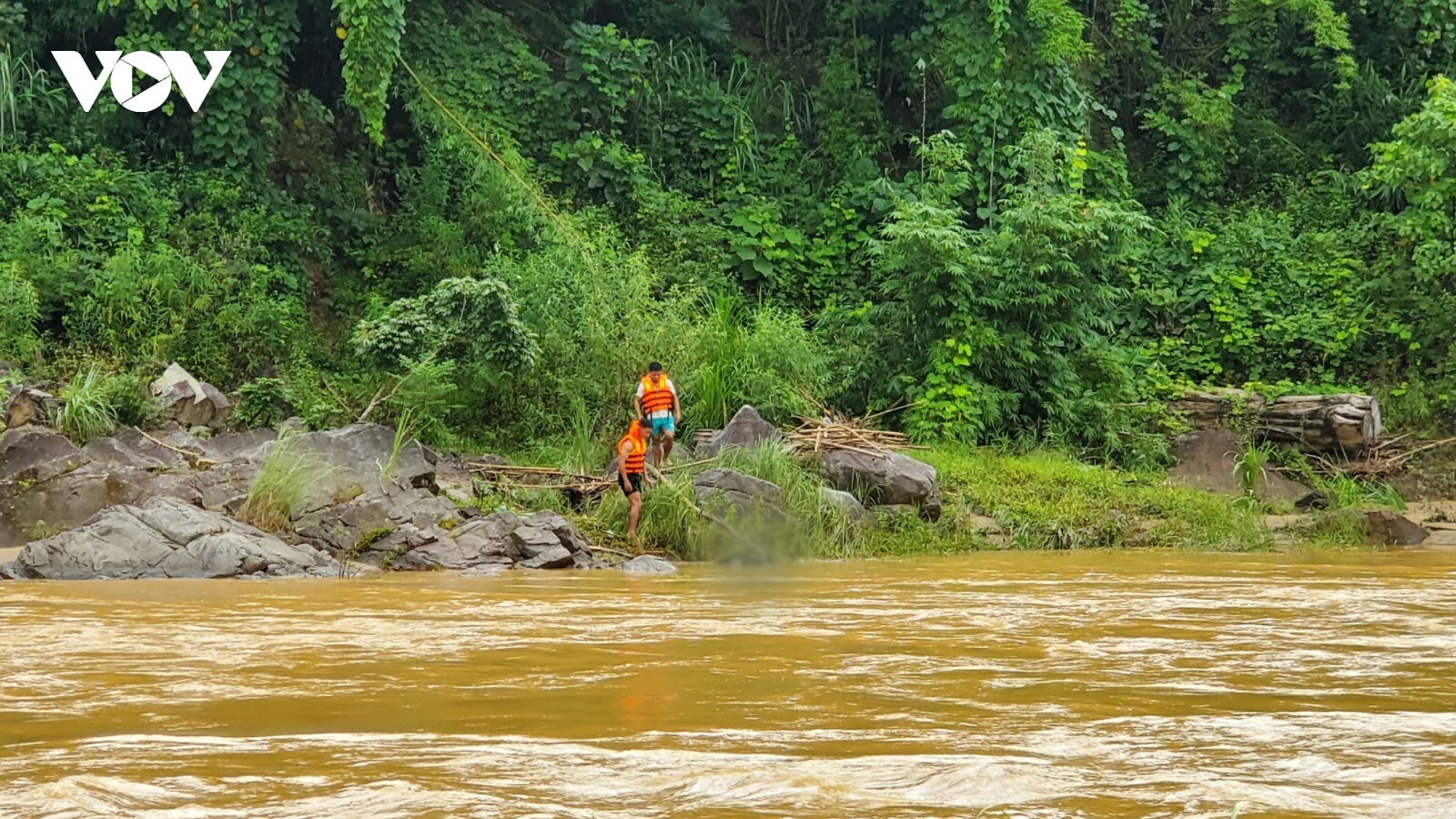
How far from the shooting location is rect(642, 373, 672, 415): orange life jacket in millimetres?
12477

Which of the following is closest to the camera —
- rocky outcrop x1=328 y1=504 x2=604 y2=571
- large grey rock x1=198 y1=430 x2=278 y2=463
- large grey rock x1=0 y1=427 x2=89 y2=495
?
rocky outcrop x1=328 y1=504 x2=604 y2=571

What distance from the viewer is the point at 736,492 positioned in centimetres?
1168

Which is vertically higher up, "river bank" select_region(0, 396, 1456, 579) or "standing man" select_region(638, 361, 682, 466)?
"standing man" select_region(638, 361, 682, 466)

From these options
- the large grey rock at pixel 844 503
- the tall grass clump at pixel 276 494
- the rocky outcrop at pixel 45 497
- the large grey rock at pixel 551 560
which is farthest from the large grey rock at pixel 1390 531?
the rocky outcrop at pixel 45 497

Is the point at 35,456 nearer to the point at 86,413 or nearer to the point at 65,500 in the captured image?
the point at 65,500

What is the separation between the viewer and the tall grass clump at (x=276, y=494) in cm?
1065

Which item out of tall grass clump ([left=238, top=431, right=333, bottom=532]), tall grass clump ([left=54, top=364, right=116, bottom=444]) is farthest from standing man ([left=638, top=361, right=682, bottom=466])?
tall grass clump ([left=54, top=364, right=116, bottom=444])

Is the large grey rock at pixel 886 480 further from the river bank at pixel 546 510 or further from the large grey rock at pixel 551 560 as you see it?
the large grey rock at pixel 551 560

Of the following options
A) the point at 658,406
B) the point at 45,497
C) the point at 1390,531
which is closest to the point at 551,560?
the point at 658,406

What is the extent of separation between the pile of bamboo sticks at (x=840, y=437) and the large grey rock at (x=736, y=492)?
1.12m

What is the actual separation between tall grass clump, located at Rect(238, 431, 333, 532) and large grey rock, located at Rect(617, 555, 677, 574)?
234cm

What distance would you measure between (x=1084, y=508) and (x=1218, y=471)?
276 centimetres

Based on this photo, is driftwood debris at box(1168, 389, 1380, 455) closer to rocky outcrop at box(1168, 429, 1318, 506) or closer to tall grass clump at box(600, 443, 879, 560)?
rocky outcrop at box(1168, 429, 1318, 506)

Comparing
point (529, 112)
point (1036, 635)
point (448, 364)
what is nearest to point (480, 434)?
point (448, 364)
